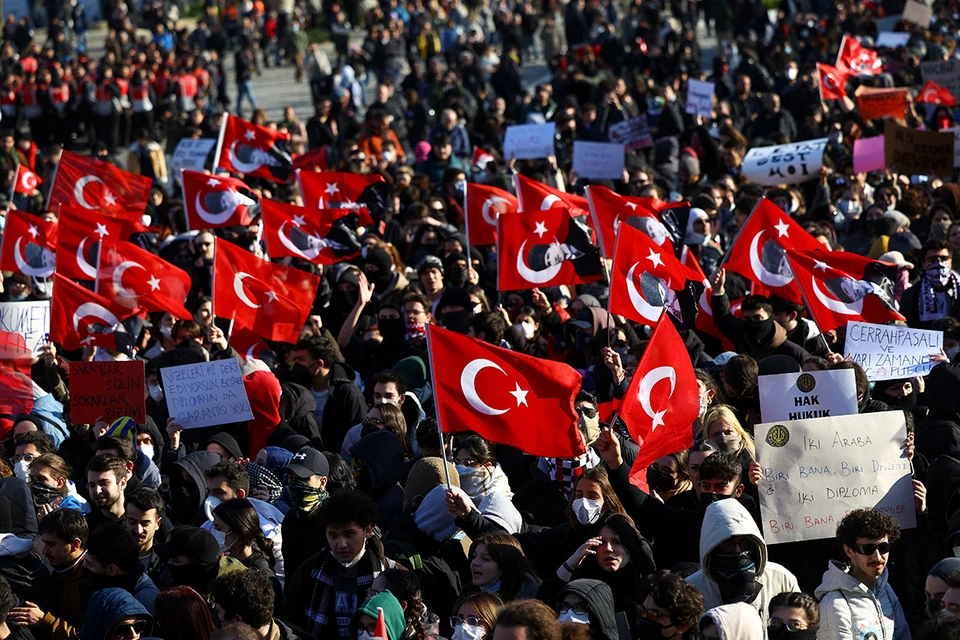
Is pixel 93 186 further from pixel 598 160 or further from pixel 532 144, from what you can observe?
pixel 598 160

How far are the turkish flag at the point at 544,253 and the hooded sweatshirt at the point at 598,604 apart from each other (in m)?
4.93

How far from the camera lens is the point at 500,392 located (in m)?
7.16

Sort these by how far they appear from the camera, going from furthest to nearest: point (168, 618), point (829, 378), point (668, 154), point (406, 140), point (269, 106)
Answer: point (269, 106) → point (406, 140) → point (668, 154) → point (829, 378) → point (168, 618)

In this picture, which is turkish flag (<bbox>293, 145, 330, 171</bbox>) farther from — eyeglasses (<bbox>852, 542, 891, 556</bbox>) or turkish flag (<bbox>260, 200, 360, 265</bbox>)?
eyeglasses (<bbox>852, 542, 891, 556</bbox>)

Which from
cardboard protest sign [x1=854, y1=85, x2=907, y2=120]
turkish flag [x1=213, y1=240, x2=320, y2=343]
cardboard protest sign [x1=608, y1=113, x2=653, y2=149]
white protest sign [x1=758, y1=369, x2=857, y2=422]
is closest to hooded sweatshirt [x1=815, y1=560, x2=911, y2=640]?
white protest sign [x1=758, y1=369, x2=857, y2=422]

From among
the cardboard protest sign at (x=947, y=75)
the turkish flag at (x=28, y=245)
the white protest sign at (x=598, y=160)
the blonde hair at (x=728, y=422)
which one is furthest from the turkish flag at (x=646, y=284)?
the cardboard protest sign at (x=947, y=75)

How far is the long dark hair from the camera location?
→ 5.63 m

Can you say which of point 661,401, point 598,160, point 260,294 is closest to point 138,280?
point 260,294

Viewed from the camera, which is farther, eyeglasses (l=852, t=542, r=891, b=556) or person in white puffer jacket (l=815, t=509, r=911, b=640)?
eyeglasses (l=852, t=542, r=891, b=556)

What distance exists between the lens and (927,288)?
391 inches

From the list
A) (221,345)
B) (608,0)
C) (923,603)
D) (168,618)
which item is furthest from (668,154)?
(608,0)

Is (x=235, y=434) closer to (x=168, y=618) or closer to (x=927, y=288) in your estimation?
(x=168, y=618)

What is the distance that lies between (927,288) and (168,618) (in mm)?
6171

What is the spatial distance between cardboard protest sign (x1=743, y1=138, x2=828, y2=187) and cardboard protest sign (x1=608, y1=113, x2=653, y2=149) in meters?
2.86
